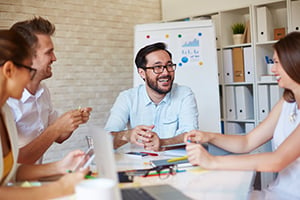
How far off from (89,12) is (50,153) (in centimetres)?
155

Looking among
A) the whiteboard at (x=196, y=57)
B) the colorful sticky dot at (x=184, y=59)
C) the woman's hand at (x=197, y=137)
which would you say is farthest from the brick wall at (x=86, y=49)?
the woman's hand at (x=197, y=137)

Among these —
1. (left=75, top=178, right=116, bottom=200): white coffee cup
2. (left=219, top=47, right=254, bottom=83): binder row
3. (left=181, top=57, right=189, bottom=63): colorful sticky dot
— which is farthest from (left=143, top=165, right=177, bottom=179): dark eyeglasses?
(left=219, top=47, right=254, bottom=83): binder row

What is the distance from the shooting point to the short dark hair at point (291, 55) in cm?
170

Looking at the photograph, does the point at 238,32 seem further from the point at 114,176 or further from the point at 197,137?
the point at 114,176

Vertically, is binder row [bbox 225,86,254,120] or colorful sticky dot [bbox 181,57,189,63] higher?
colorful sticky dot [bbox 181,57,189,63]

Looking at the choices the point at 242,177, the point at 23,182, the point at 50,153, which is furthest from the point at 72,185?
the point at 50,153

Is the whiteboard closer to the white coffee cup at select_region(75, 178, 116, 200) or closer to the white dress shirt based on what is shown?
the white dress shirt

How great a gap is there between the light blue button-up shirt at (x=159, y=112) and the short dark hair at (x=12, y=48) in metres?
1.23

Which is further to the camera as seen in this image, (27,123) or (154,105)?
(154,105)

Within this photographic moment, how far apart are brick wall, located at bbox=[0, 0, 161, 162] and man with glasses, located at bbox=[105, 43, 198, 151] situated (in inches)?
55.5

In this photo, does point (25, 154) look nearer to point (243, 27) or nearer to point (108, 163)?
point (108, 163)

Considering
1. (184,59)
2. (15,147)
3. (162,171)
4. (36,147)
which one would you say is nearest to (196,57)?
(184,59)

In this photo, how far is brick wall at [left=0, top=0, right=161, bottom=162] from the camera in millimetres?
3758

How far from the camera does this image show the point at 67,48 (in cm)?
388
